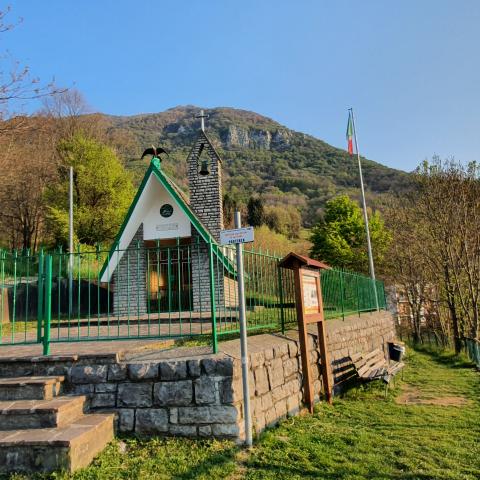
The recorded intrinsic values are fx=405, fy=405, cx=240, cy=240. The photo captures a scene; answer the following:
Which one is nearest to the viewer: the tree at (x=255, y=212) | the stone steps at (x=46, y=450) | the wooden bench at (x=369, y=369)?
the stone steps at (x=46, y=450)

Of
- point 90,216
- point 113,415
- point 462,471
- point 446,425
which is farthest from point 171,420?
point 90,216

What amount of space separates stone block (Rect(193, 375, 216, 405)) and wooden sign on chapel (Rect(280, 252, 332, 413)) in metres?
2.09

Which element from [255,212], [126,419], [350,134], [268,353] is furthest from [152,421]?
[255,212]

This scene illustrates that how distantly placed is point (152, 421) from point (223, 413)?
2.64ft

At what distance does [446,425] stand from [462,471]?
1.87 meters

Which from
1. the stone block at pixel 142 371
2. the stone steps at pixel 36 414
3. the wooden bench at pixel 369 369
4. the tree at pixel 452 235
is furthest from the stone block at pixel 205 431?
the tree at pixel 452 235

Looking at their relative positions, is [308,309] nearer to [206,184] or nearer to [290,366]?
[290,366]

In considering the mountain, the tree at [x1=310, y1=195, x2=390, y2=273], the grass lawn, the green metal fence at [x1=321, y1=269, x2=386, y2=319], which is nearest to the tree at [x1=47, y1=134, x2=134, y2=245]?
the mountain

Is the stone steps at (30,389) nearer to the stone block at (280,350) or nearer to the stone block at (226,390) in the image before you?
the stone block at (226,390)

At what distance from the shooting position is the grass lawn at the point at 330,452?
12.3ft

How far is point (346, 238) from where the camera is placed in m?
29.6

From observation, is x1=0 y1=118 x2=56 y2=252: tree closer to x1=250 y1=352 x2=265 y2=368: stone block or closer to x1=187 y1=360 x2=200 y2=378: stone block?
x1=250 y1=352 x2=265 y2=368: stone block

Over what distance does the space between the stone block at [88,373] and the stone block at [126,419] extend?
0.43 m

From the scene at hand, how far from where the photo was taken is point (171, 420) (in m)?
4.41
